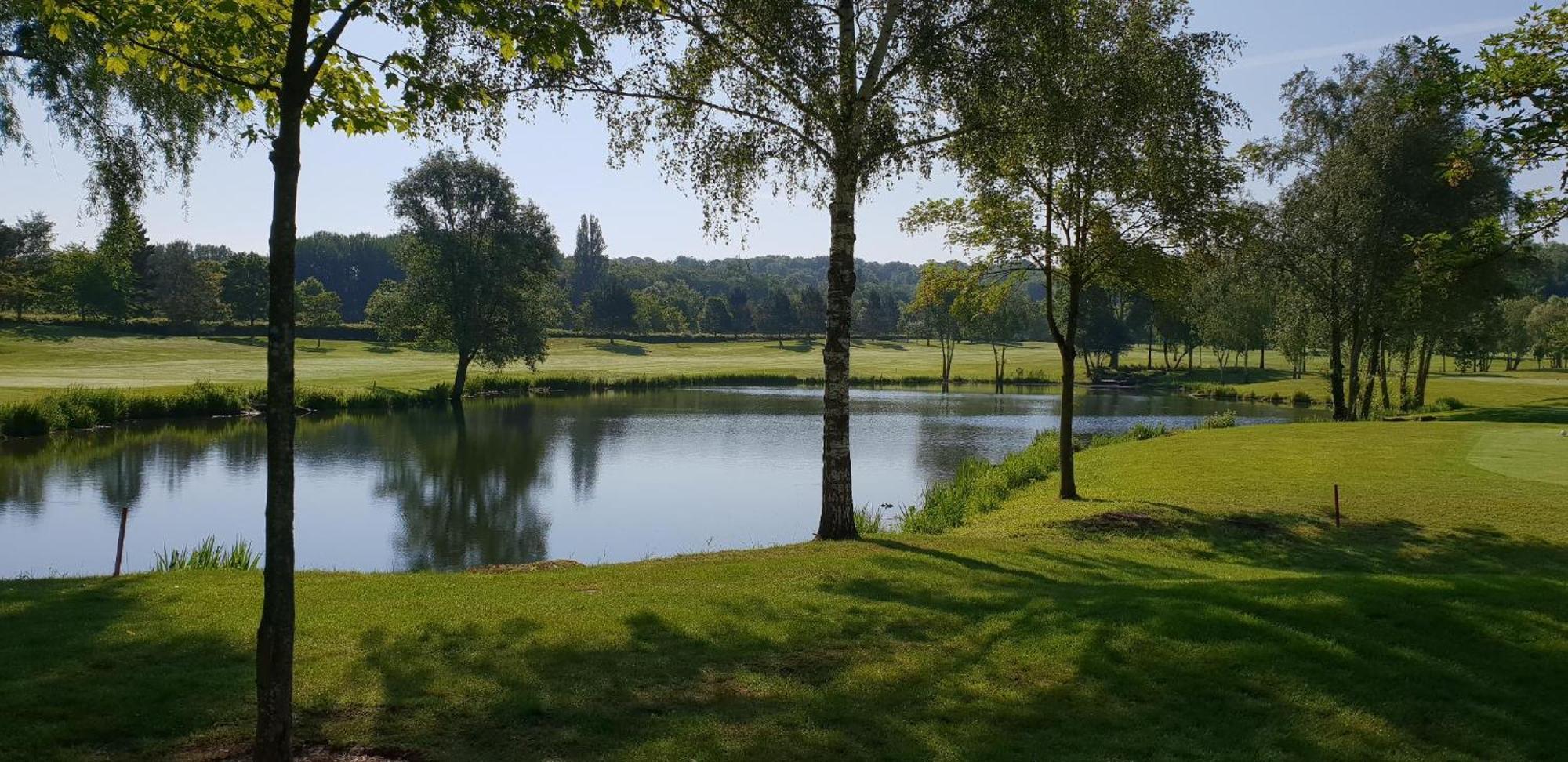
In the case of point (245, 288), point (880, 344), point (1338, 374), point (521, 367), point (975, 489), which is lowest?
point (975, 489)

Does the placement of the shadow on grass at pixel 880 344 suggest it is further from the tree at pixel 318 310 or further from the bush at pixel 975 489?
the bush at pixel 975 489

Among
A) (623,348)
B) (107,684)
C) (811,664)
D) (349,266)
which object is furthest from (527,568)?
(349,266)

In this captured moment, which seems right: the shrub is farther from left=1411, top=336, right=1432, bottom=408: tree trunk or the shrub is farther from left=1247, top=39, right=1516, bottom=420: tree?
left=1411, top=336, right=1432, bottom=408: tree trunk

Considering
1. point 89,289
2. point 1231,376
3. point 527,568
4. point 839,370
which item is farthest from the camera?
point 1231,376

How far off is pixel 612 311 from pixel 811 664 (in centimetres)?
12626

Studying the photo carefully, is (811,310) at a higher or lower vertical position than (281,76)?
higher

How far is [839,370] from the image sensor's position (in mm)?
14289

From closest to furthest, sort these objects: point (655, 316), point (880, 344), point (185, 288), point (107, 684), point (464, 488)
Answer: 1. point (107, 684)
2. point (464, 488)
3. point (185, 288)
4. point (655, 316)
5. point (880, 344)

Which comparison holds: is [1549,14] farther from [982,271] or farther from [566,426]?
[566,426]

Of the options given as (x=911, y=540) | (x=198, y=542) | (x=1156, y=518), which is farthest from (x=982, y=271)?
(x=198, y=542)

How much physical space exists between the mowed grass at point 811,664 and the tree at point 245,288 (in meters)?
101

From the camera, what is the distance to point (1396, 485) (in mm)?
19125

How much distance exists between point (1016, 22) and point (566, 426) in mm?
34340

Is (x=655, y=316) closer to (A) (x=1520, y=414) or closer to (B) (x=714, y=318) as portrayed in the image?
Result: (B) (x=714, y=318)
